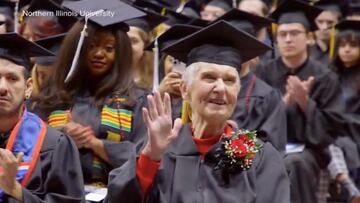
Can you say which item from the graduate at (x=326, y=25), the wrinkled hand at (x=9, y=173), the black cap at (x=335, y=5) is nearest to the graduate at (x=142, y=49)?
the graduate at (x=326, y=25)

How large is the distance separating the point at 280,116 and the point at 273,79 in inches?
39.6

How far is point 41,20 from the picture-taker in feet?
21.6

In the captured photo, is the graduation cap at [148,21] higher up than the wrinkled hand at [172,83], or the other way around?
the graduation cap at [148,21]

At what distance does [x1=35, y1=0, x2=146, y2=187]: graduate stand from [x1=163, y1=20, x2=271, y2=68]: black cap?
72 centimetres

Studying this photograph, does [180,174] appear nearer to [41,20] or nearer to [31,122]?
[31,122]

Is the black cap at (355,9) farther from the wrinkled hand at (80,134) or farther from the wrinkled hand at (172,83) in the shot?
the wrinkled hand at (80,134)

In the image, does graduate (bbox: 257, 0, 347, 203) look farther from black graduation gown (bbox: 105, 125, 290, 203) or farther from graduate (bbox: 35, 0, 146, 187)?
black graduation gown (bbox: 105, 125, 290, 203)

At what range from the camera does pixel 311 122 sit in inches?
261

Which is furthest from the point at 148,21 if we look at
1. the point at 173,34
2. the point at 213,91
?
the point at 213,91

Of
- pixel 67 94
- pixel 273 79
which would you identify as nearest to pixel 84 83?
pixel 67 94

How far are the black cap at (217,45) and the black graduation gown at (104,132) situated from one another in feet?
2.43

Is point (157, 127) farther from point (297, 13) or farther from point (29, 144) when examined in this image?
point (297, 13)

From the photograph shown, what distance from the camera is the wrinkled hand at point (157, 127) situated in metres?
3.83

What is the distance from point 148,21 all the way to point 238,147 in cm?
286
